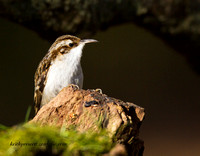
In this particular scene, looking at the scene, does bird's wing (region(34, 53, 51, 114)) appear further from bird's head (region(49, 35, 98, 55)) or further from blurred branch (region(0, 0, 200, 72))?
blurred branch (region(0, 0, 200, 72))

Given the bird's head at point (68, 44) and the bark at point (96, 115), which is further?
the bird's head at point (68, 44)

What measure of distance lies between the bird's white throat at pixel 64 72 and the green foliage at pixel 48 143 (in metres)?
1.20

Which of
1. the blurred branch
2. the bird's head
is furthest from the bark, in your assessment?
the blurred branch

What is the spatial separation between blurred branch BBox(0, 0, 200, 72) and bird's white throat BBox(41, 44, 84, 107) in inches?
63.4

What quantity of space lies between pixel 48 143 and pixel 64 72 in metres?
1.35

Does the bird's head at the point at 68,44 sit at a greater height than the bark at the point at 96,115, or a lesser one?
greater

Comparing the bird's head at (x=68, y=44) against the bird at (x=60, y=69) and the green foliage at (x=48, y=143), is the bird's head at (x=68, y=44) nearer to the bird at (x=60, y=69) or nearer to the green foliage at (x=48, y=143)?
the bird at (x=60, y=69)

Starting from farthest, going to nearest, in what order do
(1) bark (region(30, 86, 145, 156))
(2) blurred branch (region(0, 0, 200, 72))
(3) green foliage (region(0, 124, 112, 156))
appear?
(2) blurred branch (region(0, 0, 200, 72))
(1) bark (region(30, 86, 145, 156))
(3) green foliage (region(0, 124, 112, 156))

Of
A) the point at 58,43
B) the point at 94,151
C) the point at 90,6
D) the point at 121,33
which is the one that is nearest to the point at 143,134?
the point at 121,33

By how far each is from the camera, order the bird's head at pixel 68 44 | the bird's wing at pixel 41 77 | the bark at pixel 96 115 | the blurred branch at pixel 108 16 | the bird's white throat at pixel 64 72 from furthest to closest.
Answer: the blurred branch at pixel 108 16 → the bird's wing at pixel 41 77 → the bird's head at pixel 68 44 → the bird's white throat at pixel 64 72 → the bark at pixel 96 115

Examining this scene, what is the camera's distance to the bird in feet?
10.9

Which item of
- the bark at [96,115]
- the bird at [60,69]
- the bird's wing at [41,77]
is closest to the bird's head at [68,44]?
the bird at [60,69]

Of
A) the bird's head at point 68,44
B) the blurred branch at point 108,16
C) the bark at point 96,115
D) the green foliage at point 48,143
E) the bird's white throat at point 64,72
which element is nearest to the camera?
the green foliage at point 48,143

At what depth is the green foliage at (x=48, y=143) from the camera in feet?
6.49
